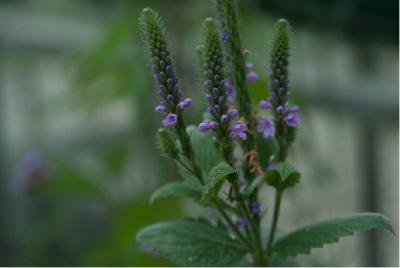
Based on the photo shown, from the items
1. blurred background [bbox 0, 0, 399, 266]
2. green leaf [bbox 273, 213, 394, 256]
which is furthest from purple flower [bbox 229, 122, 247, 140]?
blurred background [bbox 0, 0, 399, 266]

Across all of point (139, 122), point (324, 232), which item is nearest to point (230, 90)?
point (324, 232)

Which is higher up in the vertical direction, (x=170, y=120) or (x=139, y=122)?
(x=139, y=122)

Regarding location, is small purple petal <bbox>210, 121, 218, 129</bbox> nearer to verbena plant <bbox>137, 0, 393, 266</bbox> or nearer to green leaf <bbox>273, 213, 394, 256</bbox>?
verbena plant <bbox>137, 0, 393, 266</bbox>

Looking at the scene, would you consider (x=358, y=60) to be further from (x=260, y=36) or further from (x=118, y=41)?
(x=118, y=41)

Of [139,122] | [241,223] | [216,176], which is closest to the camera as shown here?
[216,176]

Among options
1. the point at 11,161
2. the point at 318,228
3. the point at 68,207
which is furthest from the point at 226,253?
the point at 11,161

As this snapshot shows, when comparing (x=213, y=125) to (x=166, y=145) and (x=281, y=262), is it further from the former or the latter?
(x=281, y=262)

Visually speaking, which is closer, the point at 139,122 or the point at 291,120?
the point at 291,120
